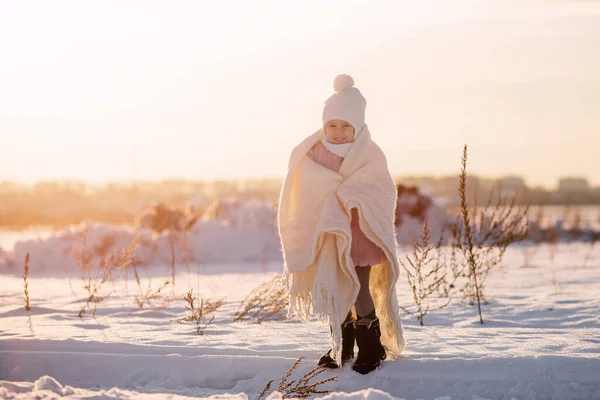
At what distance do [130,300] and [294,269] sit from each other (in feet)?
11.2

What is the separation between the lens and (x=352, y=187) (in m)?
4.32

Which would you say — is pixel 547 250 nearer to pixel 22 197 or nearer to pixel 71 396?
pixel 71 396

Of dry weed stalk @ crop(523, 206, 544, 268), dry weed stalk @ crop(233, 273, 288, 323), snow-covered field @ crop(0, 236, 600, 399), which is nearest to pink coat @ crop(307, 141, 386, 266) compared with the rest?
snow-covered field @ crop(0, 236, 600, 399)

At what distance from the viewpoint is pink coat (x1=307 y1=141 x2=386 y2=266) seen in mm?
4352

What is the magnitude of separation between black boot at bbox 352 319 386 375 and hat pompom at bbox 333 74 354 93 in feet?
5.02

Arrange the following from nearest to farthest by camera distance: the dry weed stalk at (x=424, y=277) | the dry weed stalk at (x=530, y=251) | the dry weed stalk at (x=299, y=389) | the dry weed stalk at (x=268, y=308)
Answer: the dry weed stalk at (x=299, y=389)
the dry weed stalk at (x=424, y=277)
the dry weed stalk at (x=268, y=308)
the dry weed stalk at (x=530, y=251)

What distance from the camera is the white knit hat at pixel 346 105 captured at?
4375 mm

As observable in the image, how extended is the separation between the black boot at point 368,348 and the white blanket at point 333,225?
15 centimetres

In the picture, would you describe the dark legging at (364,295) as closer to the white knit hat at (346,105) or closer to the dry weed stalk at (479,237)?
the white knit hat at (346,105)

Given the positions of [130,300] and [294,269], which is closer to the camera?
[294,269]

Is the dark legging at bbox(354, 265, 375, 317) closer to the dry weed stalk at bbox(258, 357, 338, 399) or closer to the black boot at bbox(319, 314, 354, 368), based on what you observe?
the black boot at bbox(319, 314, 354, 368)

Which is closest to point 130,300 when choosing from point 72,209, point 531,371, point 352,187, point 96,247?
point 352,187

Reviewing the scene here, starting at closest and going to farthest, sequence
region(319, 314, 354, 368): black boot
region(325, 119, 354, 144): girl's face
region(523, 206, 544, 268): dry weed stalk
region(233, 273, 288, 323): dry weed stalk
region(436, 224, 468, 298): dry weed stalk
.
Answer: region(325, 119, 354, 144): girl's face
region(319, 314, 354, 368): black boot
region(233, 273, 288, 323): dry weed stalk
region(436, 224, 468, 298): dry weed stalk
region(523, 206, 544, 268): dry weed stalk

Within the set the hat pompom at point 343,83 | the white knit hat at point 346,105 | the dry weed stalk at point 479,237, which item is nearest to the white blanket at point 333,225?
the white knit hat at point 346,105
